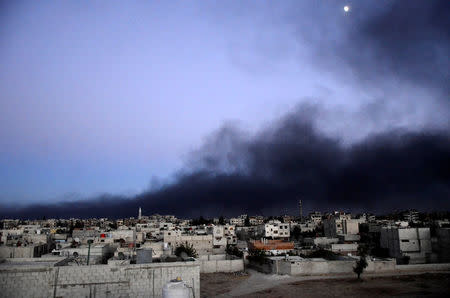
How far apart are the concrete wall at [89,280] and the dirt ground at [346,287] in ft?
43.1

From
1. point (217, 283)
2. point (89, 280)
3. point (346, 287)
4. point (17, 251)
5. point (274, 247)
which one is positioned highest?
point (89, 280)

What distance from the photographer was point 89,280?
1855cm

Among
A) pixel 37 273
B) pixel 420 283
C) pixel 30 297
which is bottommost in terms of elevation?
pixel 420 283

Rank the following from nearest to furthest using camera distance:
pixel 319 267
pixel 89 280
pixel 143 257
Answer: pixel 89 280
pixel 143 257
pixel 319 267

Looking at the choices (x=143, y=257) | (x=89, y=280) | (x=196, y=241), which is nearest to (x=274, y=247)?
(x=196, y=241)

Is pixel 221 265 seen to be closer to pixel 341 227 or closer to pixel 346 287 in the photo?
pixel 346 287

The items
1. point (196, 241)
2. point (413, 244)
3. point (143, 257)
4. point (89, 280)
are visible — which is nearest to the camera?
point (89, 280)

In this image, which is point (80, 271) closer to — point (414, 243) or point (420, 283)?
point (420, 283)

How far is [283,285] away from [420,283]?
1413 centimetres

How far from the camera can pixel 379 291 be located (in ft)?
106

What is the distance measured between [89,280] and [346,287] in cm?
2515

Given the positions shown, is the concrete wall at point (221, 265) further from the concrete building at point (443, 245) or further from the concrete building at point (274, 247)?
the concrete building at point (443, 245)

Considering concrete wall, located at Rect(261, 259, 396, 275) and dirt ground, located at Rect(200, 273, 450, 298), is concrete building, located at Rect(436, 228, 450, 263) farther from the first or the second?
concrete wall, located at Rect(261, 259, 396, 275)

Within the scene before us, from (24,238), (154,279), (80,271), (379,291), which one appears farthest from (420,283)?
(24,238)
